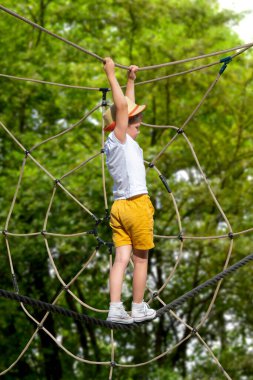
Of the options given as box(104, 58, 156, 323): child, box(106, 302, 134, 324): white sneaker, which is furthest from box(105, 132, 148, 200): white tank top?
box(106, 302, 134, 324): white sneaker

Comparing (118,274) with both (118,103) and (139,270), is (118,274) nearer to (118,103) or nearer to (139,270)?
(139,270)

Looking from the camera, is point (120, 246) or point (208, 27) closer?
point (120, 246)

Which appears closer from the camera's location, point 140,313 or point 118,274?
point 118,274

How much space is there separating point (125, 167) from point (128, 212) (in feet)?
0.63

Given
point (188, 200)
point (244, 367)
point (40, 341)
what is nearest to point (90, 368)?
point (40, 341)

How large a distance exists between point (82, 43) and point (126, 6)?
744mm

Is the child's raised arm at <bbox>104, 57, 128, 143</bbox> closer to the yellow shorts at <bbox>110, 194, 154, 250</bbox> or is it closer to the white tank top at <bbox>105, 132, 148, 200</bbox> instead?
the white tank top at <bbox>105, 132, 148, 200</bbox>

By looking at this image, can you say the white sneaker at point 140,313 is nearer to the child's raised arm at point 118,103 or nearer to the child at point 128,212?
the child at point 128,212

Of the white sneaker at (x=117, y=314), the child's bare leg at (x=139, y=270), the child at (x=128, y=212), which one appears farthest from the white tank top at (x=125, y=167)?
the white sneaker at (x=117, y=314)

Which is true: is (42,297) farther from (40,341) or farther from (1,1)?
(1,1)

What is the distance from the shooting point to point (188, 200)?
1048 cm

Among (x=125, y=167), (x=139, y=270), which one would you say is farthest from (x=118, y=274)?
(x=125, y=167)

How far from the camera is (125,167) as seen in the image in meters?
3.38

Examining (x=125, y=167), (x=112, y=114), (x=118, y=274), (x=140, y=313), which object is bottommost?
(x=140, y=313)
